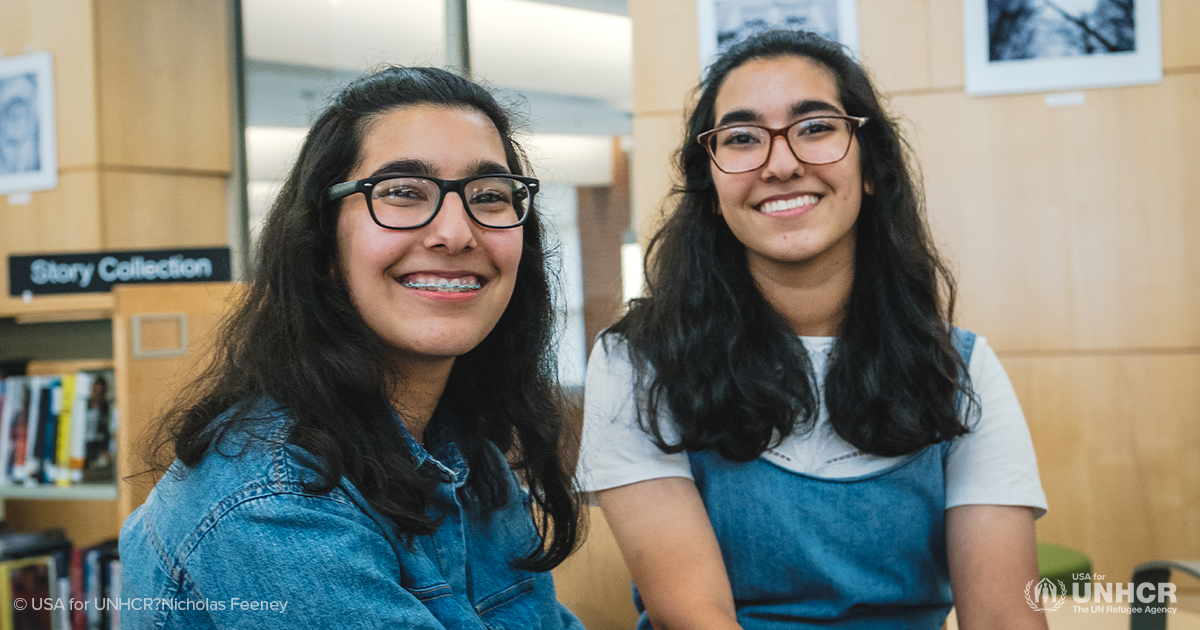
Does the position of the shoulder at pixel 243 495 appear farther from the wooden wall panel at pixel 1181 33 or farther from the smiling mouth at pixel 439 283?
the wooden wall panel at pixel 1181 33

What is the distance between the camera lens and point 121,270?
2.44 metres

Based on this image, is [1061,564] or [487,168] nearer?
[487,168]

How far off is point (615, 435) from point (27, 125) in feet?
11.7

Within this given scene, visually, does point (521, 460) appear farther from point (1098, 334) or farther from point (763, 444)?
point (1098, 334)

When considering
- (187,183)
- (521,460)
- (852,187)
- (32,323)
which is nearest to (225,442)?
(521,460)

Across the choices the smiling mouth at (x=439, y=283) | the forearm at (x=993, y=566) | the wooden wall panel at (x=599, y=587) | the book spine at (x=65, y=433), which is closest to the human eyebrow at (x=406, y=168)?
the smiling mouth at (x=439, y=283)

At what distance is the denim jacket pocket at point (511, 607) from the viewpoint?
1.11 m

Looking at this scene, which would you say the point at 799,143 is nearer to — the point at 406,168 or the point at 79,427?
the point at 406,168

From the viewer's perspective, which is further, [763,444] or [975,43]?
[975,43]

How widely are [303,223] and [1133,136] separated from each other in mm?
2388

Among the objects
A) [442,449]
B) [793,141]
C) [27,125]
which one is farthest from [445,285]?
[27,125]

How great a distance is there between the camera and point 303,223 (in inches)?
39.7

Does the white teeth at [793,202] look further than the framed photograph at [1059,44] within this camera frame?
No

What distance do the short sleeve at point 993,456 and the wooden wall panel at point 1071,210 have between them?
4.14ft
